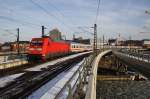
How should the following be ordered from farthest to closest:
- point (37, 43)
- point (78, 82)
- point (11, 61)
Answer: point (37, 43), point (11, 61), point (78, 82)

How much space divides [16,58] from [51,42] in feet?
25.1

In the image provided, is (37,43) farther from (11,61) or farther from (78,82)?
(78,82)

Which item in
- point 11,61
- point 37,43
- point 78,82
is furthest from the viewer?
point 37,43

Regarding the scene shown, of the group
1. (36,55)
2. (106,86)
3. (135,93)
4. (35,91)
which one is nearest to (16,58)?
(36,55)

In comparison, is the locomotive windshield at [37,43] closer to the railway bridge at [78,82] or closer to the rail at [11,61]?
the rail at [11,61]

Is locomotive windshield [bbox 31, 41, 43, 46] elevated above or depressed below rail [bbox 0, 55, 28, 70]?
above

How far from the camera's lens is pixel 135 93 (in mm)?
31641

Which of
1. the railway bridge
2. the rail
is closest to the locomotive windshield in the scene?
the rail

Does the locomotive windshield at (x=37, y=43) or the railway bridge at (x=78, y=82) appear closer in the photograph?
the railway bridge at (x=78, y=82)

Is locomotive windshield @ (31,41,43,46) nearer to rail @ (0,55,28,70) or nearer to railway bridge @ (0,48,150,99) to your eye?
rail @ (0,55,28,70)

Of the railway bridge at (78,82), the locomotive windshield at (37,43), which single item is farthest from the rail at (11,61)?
the railway bridge at (78,82)

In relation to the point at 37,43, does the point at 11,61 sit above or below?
below

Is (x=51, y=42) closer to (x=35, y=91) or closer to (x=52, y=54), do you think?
(x=52, y=54)

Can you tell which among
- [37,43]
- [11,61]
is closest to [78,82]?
[11,61]
